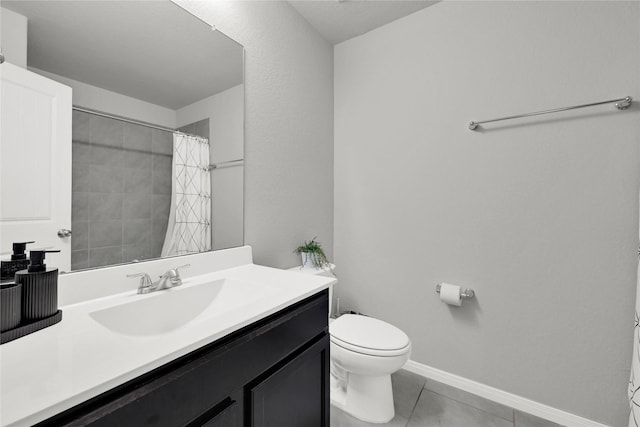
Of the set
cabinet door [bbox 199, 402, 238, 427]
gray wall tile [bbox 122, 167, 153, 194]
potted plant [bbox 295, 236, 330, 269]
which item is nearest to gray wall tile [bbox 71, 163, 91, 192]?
gray wall tile [bbox 122, 167, 153, 194]

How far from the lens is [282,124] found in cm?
169

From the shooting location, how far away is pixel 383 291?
1.97m

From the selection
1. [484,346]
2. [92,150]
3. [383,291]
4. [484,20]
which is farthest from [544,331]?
[92,150]

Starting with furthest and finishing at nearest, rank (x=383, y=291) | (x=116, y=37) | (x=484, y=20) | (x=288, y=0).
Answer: (x=383, y=291)
(x=288, y=0)
(x=484, y=20)
(x=116, y=37)

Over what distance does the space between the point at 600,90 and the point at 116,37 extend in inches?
82.5

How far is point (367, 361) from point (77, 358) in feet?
3.66

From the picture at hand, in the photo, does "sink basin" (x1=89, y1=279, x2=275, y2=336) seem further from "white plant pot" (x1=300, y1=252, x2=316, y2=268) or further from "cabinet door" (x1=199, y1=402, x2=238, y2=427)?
"white plant pot" (x1=300, y1=252, x2=316, y2=268)

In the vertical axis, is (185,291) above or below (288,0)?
below

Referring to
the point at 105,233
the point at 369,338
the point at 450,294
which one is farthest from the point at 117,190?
the point at 450,294

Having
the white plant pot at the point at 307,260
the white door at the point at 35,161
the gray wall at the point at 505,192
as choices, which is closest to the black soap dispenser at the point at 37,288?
the white door at the point at 35,161

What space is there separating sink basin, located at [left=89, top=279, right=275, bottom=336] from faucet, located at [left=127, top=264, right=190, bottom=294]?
3 cm

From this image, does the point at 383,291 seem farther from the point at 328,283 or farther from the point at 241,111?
the point at 241,111

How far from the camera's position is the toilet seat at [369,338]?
4.24ft

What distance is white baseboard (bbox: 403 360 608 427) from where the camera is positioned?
1.38 m
